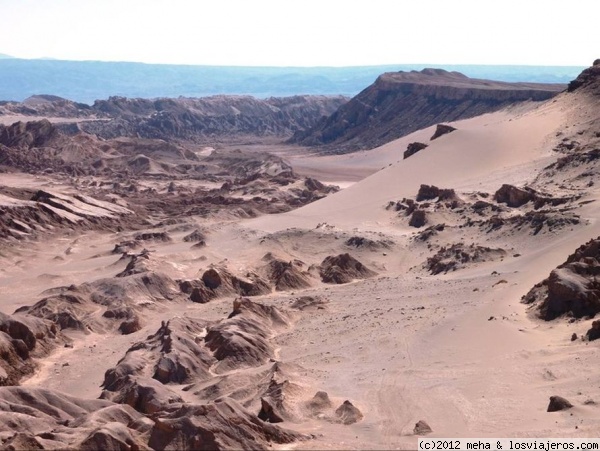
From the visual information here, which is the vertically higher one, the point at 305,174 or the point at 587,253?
the point at 587,253

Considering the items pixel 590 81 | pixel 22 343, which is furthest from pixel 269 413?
pixel 590 81

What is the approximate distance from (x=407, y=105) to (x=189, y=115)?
3907 centimetres

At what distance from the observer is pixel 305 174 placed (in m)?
84.4

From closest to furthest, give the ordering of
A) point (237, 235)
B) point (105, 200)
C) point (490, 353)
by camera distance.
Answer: point (490, 353) → point (237, 235) → point (105, 200)

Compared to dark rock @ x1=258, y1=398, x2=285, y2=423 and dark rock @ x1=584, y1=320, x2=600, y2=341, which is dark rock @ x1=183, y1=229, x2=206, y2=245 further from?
dark rock @ x1=258, y1=398, x2=285, y2=423

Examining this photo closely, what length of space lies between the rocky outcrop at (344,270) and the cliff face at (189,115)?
81.7 m

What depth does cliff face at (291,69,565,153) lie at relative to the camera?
302 ft

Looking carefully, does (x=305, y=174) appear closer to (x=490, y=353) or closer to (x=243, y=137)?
(x=243, y=137)

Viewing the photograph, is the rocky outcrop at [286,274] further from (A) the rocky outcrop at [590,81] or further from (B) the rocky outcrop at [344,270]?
(A) the rocky outcrop at [590,81]

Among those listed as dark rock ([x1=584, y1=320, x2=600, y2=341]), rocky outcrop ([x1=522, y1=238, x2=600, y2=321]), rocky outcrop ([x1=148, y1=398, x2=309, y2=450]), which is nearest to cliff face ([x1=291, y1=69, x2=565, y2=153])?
rocky outcrop ([x1=522, y1=238, x2=600, y2=321])

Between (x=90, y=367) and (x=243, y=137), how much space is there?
335 ft

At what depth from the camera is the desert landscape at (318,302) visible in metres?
17.1

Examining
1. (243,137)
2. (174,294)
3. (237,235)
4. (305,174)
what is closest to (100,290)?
(174,294)

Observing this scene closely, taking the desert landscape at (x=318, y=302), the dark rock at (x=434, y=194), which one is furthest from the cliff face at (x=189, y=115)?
the dark rock at (x=434, y=194)
